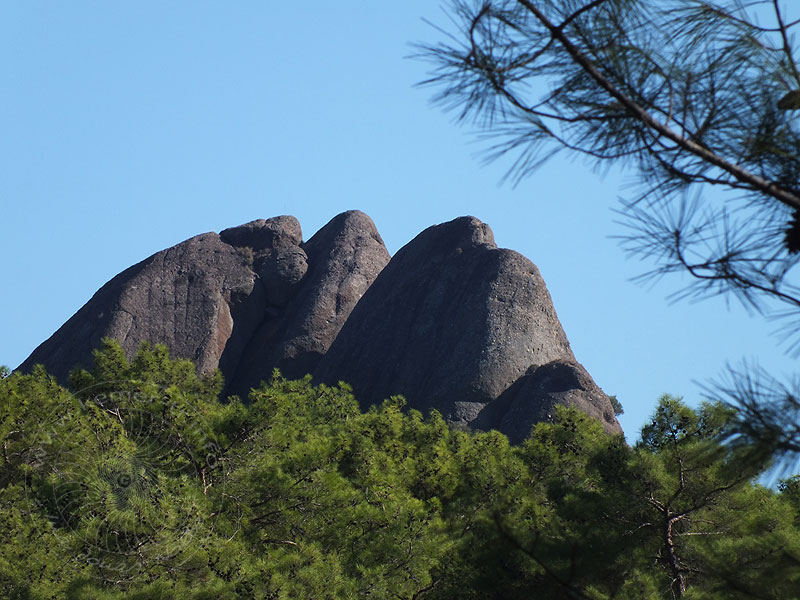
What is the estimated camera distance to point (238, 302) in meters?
41.1

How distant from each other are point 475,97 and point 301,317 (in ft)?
117

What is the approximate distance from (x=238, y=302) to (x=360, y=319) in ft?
22.8

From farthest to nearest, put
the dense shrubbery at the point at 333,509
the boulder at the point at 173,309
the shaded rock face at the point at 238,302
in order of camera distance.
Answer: the shaded rock face at the point at 238,302 → the boulder at the point at 173,309 → the dense shrubbery at the point at 333,509

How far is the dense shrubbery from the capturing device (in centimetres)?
1187

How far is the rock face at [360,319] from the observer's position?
101 feet

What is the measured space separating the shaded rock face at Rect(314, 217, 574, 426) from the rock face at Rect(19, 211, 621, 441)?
0.15 feet

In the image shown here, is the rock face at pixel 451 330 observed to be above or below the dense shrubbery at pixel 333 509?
above

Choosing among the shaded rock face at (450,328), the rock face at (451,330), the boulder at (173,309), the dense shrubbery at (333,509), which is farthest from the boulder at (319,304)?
the dense shrubbery at (333,509)

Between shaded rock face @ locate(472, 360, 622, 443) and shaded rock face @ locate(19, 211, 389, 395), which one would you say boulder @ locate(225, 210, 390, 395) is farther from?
shaded rock face @ locate(472, 360, 622, 443)

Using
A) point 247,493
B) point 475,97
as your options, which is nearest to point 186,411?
point 247,493

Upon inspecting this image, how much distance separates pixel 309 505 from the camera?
47.6 feet

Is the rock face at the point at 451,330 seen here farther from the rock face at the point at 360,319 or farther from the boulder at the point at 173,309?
the boulder at the point at 173,309

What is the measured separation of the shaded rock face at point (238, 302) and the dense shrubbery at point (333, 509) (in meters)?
20.6

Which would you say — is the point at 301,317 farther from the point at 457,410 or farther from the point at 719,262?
the point at 719,262
